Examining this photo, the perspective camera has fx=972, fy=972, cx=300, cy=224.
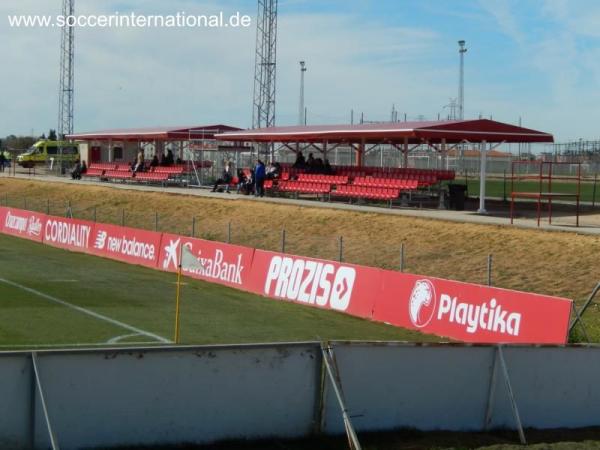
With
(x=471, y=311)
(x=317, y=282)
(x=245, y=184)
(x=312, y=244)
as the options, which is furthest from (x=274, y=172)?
(x=471, y=311)

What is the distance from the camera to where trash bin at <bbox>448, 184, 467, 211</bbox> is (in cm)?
3609

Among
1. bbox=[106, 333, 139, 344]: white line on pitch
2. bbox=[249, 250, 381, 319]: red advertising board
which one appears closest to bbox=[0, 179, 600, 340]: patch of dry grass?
bbox=[249, 250, 381, 319]: red advertising board

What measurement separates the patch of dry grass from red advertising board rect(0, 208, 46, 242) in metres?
4.96

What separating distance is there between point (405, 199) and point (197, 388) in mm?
28325

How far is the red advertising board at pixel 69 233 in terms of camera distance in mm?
33875

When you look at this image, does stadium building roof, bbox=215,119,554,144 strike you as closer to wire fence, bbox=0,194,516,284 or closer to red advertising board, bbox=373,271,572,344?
wire fence, bbox=0,194,516,284

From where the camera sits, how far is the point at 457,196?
1432 inches

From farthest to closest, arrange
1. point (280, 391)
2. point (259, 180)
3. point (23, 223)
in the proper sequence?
point (259, 180) → point (23, 223) → point (280, 391)

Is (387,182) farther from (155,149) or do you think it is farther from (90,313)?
(155,149)

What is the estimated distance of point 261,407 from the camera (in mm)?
10031

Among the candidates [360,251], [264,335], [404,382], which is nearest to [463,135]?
[360,251]

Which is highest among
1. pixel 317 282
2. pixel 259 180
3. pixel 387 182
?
pixel 387 182

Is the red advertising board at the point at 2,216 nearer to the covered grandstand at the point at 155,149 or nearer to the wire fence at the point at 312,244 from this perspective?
the wire fence at the point at 312,244

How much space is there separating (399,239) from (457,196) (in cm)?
747
